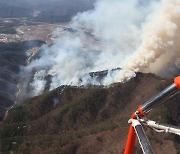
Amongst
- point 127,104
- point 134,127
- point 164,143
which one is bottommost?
point 134,127

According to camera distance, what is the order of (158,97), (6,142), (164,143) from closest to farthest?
(158,97) → (164,143) → (6,142)

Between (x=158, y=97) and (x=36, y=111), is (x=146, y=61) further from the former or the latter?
(x=158, y=97)

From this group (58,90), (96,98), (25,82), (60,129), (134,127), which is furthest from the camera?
(25,82)

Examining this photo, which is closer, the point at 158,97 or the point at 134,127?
the point at 158,97

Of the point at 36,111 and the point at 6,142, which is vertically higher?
the point at 36,111

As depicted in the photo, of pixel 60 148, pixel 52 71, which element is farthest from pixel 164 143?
pixel 52 71

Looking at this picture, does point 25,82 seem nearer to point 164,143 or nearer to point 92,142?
point 92,142

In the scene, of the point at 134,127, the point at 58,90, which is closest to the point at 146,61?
the point at 58,90
